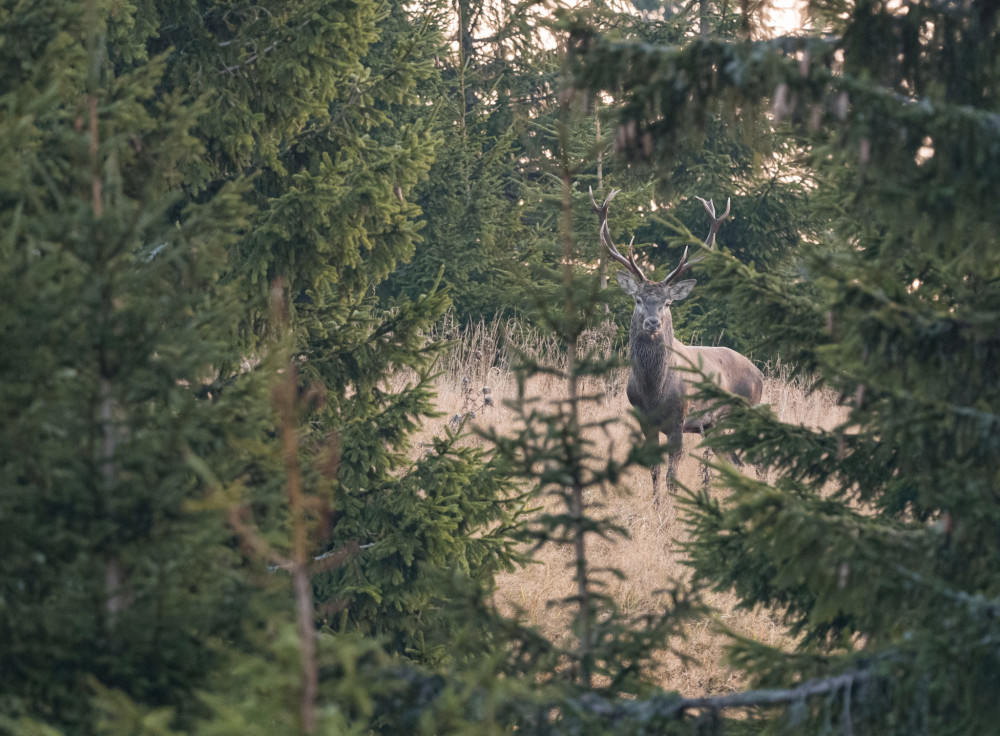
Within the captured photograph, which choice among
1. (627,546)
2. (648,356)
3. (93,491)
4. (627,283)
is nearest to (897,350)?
(93,491)

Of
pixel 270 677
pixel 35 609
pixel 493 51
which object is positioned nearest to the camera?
pixel 270 677

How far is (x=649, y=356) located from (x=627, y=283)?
A: 83 centimetres

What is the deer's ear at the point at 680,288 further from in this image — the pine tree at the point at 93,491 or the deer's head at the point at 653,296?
the pine tree at the point at 93,491

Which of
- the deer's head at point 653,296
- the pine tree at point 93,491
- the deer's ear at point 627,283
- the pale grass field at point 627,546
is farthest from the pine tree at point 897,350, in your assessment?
the deer's head at point 653,296

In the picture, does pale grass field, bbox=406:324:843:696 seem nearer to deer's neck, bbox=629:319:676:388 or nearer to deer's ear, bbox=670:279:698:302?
deer's neck, bbox=629:319:676:388

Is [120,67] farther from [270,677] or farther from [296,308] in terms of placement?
[270,677]

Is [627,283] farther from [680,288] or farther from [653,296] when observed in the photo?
[680,288]

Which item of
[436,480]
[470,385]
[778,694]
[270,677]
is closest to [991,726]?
[778,694]

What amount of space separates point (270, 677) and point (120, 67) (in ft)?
14.3

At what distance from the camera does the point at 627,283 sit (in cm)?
893

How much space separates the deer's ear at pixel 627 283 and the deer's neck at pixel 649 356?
0.39 m

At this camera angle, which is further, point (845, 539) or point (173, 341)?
point (845, 539)

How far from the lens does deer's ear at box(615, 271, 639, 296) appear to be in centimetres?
880

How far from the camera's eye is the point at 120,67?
4.77 metres
